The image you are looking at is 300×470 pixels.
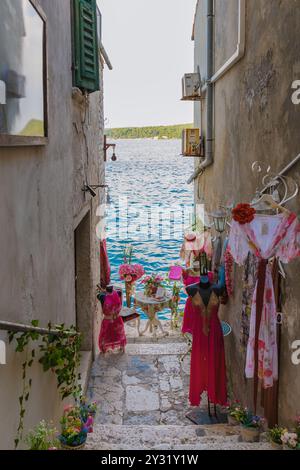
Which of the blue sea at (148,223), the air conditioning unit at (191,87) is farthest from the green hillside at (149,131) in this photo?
the air conditioning unit at (191,87)

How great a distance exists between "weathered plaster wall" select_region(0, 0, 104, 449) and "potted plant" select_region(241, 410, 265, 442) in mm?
1995

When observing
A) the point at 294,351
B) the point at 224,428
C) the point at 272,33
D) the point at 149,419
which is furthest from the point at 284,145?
the point at 149,419

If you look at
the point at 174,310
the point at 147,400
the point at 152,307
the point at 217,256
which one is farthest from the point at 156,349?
the point at 217,256

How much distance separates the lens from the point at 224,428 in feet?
21.7

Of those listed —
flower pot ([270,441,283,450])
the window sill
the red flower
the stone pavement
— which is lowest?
the stone pavement

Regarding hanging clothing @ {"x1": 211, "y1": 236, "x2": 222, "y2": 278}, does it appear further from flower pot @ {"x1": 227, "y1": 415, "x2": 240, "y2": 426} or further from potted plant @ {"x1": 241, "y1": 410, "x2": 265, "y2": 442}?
potted plant @ {"x1": 241, "y1": 410, "x2": 265, "y2": 442}

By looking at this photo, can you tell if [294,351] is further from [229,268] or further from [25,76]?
[25,76]

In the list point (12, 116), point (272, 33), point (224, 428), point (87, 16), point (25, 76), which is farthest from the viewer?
point (87, 16)

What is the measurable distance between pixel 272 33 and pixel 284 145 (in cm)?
138

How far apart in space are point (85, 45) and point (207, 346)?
4707 mm

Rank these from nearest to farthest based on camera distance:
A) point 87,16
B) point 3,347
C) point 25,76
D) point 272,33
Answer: point 3,347, point 25,76, point 272,33, point 87,16

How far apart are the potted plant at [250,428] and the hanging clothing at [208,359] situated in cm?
192

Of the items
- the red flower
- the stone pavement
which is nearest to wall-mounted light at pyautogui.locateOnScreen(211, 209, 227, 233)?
the stone pavement

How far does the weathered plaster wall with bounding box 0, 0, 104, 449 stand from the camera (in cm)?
322
